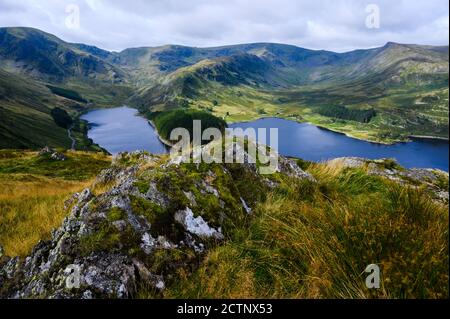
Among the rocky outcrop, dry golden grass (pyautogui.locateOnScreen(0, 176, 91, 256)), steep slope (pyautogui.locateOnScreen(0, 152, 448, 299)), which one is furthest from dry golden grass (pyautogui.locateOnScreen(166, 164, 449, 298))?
dry golden grass (pyautogui.locateOnScreen(0, 176, 91, 256))

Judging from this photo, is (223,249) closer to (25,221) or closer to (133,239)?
(133,239)

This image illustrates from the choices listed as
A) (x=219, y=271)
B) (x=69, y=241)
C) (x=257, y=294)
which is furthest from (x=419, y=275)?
(x=69, y=241)

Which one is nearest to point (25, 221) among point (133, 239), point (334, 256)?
point (133, 239)

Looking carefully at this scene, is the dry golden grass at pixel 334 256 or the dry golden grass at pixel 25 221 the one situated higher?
the dry golden grass at pixel 334 256

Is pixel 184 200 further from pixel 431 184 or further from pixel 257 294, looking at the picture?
pixel 431 184

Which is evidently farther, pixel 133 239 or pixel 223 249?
pixel 223 249

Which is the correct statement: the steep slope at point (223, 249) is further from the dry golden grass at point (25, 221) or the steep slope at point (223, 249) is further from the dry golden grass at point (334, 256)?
the dry golden grass at point (25, 221)

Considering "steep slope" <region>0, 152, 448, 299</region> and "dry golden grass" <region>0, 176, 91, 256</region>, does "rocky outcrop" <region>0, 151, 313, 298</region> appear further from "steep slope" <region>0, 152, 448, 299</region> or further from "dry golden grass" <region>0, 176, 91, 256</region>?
"dry golden grass" <region>0, 176, 91, 256</region>

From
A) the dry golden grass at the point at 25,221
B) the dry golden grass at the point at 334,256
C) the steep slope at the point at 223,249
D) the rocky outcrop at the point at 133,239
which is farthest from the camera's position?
the dry golden grass at the point at 25,221

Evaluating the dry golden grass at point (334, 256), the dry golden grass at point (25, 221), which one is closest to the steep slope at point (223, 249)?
the dry golden grass at point (334, 256)
